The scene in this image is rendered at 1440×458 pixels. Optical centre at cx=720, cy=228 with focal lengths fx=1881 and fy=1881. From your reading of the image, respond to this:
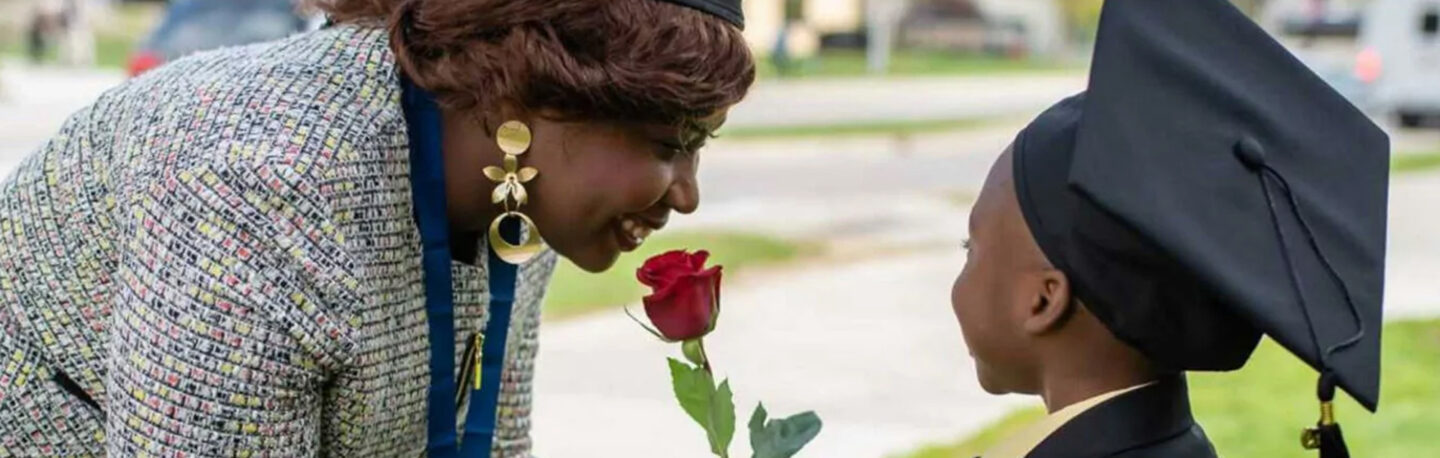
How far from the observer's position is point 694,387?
72.1 inches

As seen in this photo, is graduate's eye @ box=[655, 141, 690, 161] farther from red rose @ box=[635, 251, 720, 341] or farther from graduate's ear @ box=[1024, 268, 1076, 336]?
graduate's ear @ box=[1024, 268, 1076, 336]

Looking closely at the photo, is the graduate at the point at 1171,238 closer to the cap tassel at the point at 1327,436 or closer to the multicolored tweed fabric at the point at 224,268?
the cap tassel at the point at 1327,436

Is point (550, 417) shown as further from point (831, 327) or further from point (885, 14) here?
point (885, 14)

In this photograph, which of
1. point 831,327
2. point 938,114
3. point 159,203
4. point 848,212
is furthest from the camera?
point 938,114

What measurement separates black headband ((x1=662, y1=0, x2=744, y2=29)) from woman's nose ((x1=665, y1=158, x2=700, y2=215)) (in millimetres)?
181

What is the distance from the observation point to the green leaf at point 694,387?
1830 mm

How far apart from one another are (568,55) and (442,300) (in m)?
0.35

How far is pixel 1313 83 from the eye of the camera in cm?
181

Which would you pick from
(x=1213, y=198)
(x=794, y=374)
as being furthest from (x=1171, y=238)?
(x=794, y=374)

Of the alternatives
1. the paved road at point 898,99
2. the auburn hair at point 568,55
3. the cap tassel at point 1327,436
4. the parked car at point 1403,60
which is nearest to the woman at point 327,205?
the auburn hair at point 568,55

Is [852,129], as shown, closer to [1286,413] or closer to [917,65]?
[1286,413]

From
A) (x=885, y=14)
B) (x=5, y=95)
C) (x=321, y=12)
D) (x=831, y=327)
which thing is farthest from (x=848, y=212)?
(x=885, y=14)

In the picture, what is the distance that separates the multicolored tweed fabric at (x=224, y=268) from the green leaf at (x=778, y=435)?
1.59 feet

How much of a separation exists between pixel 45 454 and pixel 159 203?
1.41 feet
